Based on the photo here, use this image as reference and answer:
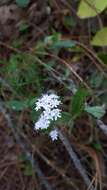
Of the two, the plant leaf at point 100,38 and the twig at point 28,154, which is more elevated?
Answer: the plant leaf at point 100,38

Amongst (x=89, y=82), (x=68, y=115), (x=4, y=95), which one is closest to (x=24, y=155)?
(x=4, y=95)

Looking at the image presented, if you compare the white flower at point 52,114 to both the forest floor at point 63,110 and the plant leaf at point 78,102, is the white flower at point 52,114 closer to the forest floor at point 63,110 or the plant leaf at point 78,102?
the plant leaf at point 78,102

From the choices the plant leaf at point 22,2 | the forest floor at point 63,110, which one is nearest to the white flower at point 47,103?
the forest floor at point 63,110

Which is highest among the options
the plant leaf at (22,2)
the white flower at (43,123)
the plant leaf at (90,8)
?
the plant leaf at (22,2)

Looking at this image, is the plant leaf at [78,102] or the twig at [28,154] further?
the twig at [28,154]

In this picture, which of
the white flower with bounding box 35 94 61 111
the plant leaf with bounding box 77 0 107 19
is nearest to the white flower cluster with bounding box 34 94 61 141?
the white flower with bounding box 35 94 61 111

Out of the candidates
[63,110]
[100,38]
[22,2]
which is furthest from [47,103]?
[22,2]

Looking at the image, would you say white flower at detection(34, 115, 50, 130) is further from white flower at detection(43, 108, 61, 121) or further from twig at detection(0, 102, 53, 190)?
twig at detection(0, 102, 53, 190)

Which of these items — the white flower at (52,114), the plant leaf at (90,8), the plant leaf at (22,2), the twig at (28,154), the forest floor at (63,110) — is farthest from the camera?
the plant leaf at (22,2)
